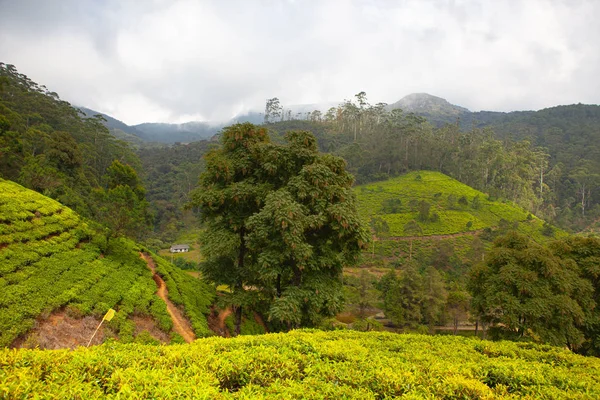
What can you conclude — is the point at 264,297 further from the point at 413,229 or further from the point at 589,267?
the point at 413,229

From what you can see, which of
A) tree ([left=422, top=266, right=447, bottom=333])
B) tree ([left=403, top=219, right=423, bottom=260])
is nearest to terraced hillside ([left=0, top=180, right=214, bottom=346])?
tree ([left=422, top=266, right=447, bottom=333])

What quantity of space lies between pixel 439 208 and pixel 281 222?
51456mm

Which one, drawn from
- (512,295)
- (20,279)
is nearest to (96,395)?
(20,279)

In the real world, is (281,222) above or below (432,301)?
above

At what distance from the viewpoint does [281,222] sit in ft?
29.6

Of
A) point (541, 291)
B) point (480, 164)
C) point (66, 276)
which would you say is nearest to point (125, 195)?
point (66, 276)

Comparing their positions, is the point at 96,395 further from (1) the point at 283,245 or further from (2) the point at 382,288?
(2) the point at 382,288

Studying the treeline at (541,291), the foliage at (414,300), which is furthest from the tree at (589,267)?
the foliage at (414,300)

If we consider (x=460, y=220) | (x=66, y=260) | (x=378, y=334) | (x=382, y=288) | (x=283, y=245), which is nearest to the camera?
(x=378, y=334)

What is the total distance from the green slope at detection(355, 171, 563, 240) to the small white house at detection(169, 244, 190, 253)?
27.4m

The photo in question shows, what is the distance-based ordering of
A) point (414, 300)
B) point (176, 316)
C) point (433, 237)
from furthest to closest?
1. point (433, 237)
2. point (414, 300)
3. point (176, 316)

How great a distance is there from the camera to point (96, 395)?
271 cm

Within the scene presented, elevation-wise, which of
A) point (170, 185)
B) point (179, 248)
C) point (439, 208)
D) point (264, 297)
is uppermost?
point (170, 185)

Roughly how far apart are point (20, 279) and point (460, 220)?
53.7 metres
